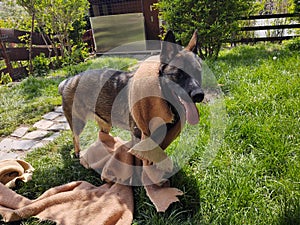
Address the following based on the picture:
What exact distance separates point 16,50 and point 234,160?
7389mm

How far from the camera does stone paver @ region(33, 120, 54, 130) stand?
158 inches

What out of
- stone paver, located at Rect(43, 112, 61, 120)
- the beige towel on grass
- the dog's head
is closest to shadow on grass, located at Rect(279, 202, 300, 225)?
the dog's head

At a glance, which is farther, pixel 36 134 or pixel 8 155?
pixel 36 134

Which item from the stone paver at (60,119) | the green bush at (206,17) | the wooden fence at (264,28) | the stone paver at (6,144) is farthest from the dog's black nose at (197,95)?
the wooden fence at (264,28)

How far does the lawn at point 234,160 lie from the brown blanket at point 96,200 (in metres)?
0.10

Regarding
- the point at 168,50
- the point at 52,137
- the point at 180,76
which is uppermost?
the point at 168,50

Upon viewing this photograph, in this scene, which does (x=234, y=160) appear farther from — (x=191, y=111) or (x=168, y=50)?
(x=168, y=50)

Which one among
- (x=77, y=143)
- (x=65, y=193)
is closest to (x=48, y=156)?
(x=77, y=143)

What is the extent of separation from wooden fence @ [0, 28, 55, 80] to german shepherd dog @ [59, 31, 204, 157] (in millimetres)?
5490

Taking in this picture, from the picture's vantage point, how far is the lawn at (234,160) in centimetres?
197

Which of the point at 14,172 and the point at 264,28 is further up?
the point at 264,28

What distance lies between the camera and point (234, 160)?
2490mm

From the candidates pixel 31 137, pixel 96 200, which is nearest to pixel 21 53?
pixel 31 137

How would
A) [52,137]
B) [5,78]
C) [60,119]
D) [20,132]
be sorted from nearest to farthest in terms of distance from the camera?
[52,137]
[20,132]
[60,119]
[5,78]
